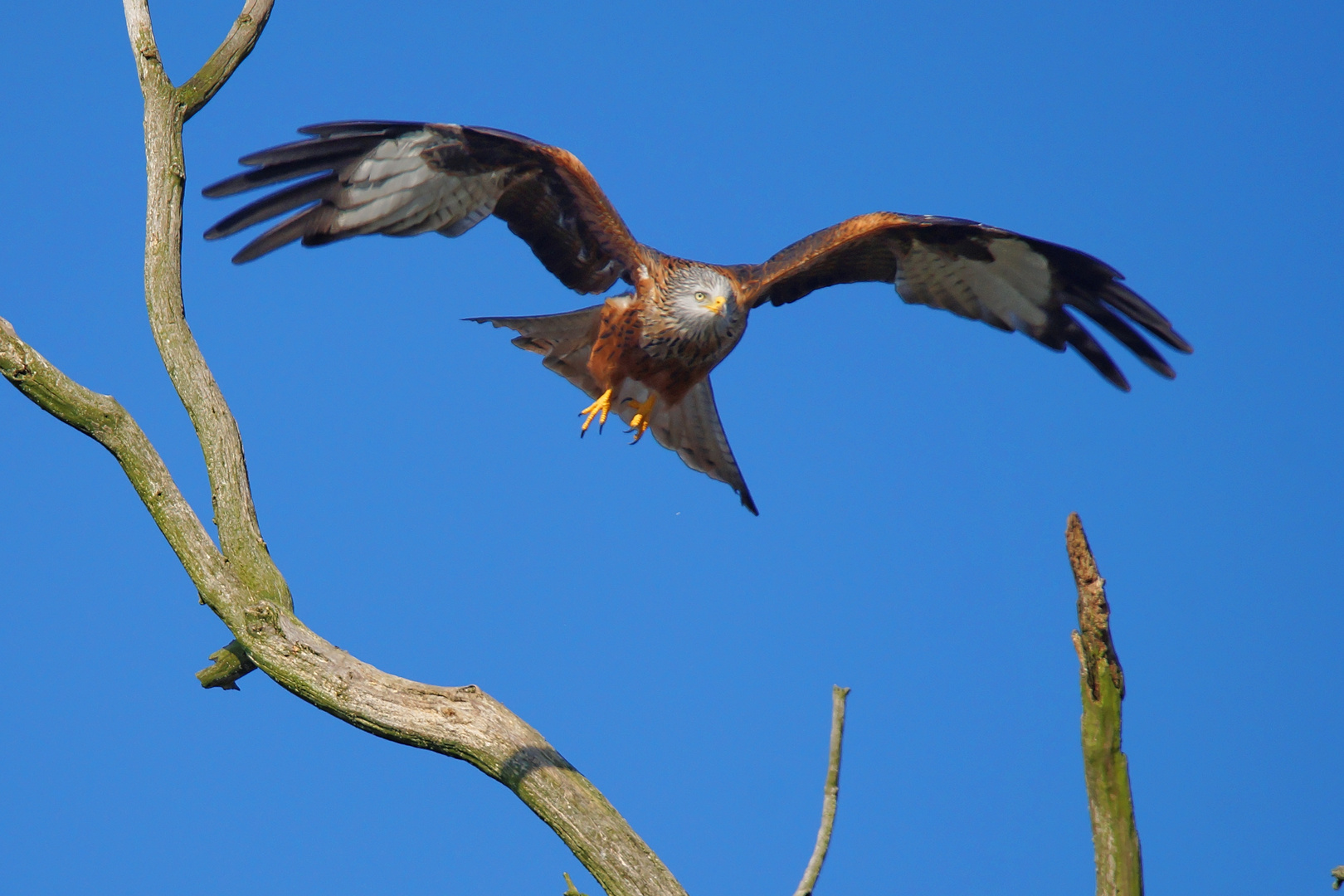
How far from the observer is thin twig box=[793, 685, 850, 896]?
3.89 m

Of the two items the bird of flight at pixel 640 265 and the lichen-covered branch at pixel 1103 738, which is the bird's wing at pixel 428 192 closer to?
the bird of flight at pixel 640 265

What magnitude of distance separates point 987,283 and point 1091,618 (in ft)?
13.6

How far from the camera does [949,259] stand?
23.9 feet

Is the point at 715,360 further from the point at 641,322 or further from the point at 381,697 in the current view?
the point at 381,697

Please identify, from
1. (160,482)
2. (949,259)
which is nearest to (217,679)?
(160,482)

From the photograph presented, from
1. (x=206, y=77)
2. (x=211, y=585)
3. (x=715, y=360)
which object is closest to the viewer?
(x=211, y=585)

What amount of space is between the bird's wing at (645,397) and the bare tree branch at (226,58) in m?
1.92

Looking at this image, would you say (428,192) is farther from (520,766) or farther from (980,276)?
(980,276)

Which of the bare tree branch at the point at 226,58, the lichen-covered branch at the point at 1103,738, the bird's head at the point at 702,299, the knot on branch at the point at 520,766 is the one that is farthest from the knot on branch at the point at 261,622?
the lichen-covered branch at the point at 1103,738

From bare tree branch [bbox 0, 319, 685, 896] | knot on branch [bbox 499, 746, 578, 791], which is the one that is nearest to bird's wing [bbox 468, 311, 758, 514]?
bare tree branch [bbox 0, 319, 685, 896]

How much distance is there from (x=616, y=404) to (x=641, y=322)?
28.4 inches

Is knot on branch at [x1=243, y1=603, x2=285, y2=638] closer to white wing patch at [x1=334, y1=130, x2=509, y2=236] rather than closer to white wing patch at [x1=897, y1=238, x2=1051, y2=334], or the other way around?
white wing patch at [x1=334, y1=130, x2=509, y2=236]

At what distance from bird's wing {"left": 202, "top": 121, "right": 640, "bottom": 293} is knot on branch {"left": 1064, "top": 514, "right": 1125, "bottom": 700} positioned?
3.88 meters

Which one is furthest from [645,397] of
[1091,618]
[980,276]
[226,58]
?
[1091,618]
